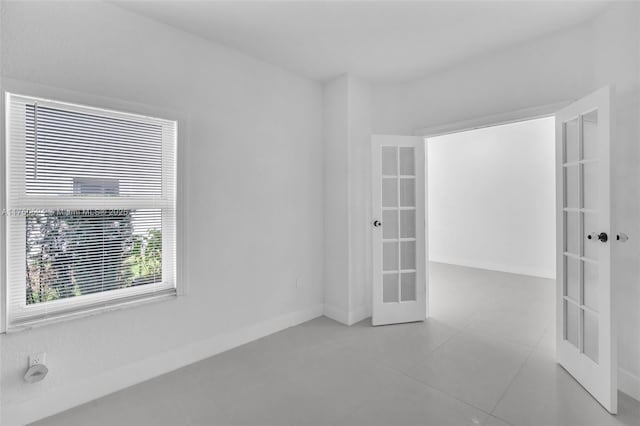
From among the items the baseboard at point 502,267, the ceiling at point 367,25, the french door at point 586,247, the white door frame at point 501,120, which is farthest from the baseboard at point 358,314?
the baseboard at point 502,267

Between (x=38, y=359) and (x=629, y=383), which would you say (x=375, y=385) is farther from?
(x=38, y=359)

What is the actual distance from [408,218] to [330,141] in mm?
1293

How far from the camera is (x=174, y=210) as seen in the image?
2492 mm

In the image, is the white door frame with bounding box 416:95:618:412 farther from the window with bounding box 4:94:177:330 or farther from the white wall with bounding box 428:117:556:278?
the white wall with bounding box 428:117:556:278

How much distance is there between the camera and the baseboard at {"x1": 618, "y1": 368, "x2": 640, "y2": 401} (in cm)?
204

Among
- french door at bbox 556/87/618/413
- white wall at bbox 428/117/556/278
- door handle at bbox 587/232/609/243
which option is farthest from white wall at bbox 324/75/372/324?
white wall at bbox 428/117/556/278

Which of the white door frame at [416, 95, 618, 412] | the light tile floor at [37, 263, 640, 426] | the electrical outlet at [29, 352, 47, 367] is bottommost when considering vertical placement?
the light tile floor at [37, 263, 640, 426]

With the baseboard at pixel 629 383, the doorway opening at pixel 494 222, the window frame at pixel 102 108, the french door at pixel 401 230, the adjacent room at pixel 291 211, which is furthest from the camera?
the doorway opening at pixel 494 222

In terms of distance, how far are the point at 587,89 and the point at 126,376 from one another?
4.21 metres

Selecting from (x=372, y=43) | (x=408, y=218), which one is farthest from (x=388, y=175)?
(x=372, y=43)

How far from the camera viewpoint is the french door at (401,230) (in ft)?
11.1

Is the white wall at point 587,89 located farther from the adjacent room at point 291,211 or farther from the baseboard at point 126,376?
the baseboard at point 126,376

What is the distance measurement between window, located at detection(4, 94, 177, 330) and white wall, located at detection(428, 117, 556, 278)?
5.96 metres

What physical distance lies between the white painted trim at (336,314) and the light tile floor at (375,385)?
0.12 metres
